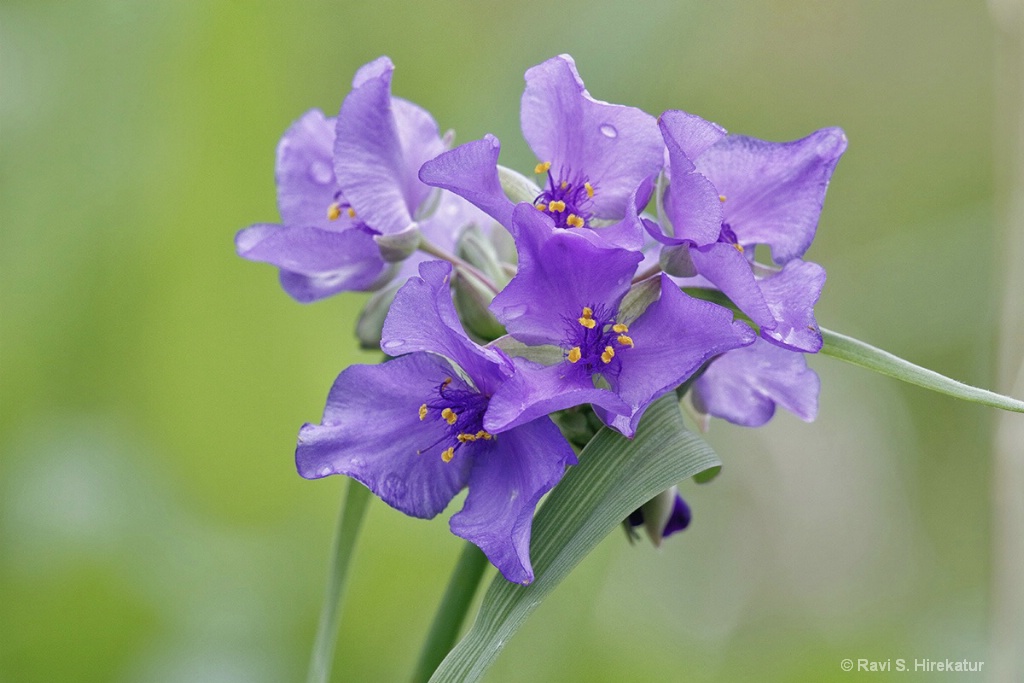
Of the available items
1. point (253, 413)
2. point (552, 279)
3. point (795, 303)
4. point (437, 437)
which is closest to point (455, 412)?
point (437, 437)

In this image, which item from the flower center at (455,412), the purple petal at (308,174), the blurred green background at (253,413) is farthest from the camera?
the blurred green background at (253,413)

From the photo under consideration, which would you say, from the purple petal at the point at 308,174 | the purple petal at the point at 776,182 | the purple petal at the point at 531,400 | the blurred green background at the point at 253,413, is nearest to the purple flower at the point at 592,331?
the purple petal at the point at 531,400

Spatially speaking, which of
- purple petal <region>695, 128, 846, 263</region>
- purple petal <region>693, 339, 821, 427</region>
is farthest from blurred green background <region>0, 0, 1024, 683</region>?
purple petal <region>695, 128, 846, 263</region>

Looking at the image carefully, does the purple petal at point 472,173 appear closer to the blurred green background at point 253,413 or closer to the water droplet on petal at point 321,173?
the water droplet on petal at point 321,173

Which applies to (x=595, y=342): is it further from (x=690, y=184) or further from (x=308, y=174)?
(x=308, y=174)

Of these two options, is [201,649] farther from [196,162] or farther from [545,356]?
[545,356]

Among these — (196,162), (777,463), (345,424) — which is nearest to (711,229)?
(345,424)
